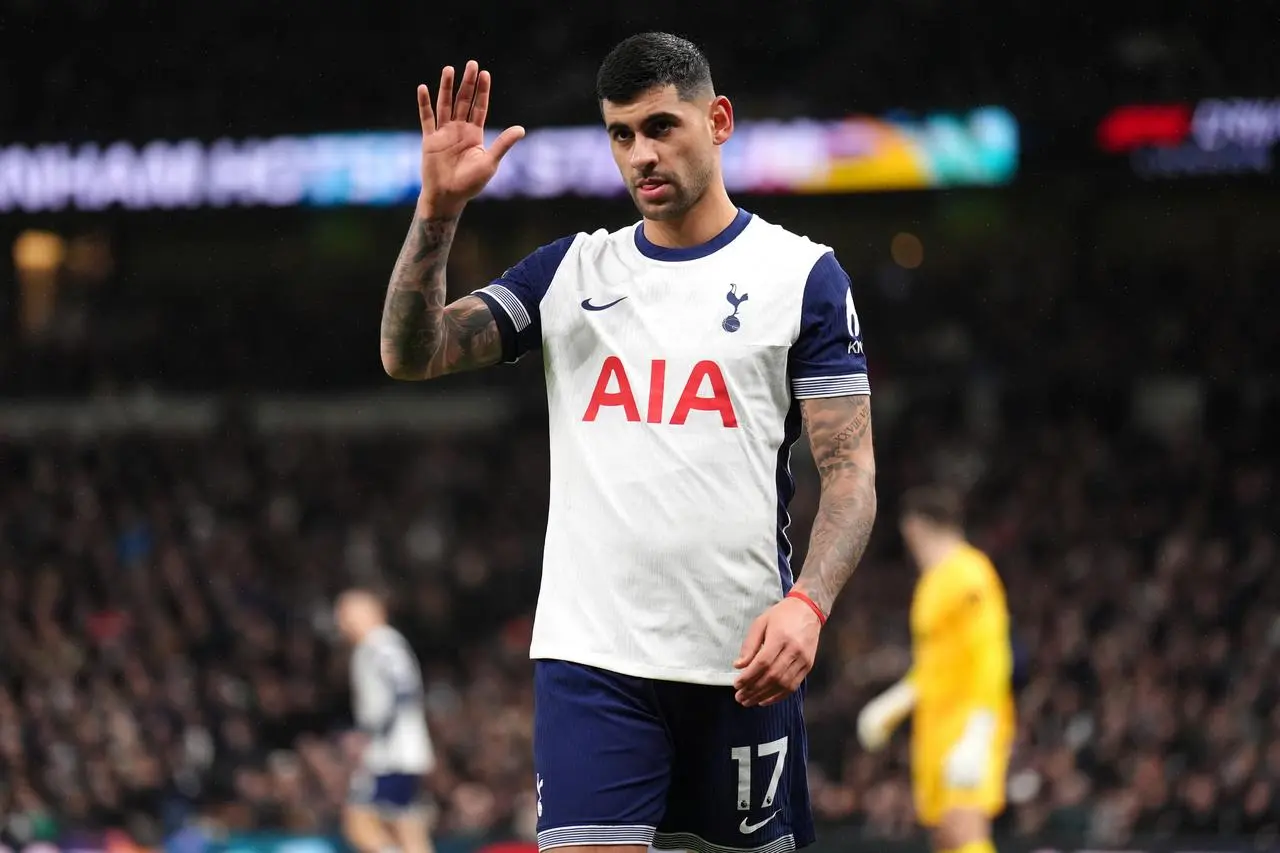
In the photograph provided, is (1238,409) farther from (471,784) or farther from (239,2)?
(239,2)

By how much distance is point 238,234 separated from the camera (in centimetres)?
2295

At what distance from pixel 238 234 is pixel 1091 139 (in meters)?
11.7

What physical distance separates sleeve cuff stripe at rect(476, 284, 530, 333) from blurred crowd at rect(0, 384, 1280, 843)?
8454 millimetres

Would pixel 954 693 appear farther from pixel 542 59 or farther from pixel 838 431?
pixel 542 59

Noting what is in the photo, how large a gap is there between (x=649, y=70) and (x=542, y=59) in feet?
44.9

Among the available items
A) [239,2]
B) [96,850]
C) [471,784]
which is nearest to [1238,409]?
[471,784]

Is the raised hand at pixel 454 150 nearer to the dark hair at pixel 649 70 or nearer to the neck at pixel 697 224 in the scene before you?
the dark hair at pixel 649 70

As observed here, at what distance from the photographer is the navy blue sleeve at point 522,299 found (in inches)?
151

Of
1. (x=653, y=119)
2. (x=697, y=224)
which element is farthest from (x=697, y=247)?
(x=653, y=119)

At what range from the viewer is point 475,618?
17859 millimetres

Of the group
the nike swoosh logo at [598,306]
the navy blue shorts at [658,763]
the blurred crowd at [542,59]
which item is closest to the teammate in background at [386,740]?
the blurred crowd at [542,59]

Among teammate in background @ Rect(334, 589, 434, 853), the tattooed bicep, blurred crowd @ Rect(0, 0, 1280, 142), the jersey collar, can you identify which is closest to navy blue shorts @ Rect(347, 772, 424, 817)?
teammate in background @ Rect(334, 589, 434, 853)

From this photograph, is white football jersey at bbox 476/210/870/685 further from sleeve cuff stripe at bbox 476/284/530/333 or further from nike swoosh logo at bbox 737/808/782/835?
nike swoosh logo at bbox 737/808/782/835

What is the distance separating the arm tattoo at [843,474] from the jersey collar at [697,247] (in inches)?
15.4
